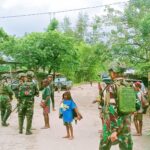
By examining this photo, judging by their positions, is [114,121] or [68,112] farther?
[68,112]

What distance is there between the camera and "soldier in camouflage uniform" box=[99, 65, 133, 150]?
24.2 feet

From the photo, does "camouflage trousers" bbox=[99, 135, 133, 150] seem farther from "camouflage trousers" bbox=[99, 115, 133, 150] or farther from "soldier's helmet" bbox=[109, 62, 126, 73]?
"soldier's helmet" bbox=[109, 62, 126, 73]

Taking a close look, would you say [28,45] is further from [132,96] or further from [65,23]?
[65,23]

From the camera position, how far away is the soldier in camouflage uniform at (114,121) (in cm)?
738

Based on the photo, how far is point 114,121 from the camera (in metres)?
7.44

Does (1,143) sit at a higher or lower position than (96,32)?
lower

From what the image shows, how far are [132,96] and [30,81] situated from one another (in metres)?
7.15

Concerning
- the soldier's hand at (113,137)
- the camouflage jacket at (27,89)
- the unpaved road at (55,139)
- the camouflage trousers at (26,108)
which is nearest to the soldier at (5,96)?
the unpaved road at (55,139)

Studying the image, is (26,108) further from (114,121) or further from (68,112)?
(114,121)

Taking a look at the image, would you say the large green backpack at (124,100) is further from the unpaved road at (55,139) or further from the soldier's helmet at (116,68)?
the unpaved road at (55,139)

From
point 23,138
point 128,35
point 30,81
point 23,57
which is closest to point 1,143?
point 23,138

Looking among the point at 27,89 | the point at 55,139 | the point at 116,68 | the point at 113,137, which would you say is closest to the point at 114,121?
the point at 113,137

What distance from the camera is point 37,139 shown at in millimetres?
13023

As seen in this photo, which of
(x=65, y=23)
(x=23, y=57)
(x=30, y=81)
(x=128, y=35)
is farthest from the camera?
(x=65, y=23)
